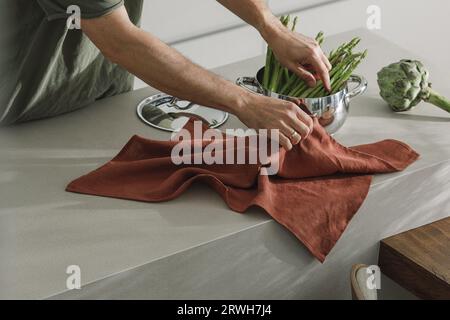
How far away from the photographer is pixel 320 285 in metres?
2.20

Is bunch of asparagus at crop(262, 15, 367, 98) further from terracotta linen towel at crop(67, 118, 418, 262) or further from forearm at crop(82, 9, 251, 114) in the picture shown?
forearm at crop(82, 9, 251, 114)

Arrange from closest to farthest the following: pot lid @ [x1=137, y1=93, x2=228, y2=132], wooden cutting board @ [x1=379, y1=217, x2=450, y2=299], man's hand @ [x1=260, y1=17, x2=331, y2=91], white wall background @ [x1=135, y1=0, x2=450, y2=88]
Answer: wooden cutting board @ [x1=379, y1=217, x2=450, y2=299], man's hand @ [x1=260, y1=17, x2=331, y2=91], pot lid @ [x1=137, y1=93, x2=228, y2=132], white wall background @ [x1=135, y1=0, x2=450, y2=88]

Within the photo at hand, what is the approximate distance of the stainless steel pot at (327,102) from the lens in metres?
2.19

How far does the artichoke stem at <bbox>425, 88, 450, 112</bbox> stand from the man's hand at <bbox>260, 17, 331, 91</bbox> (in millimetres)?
342

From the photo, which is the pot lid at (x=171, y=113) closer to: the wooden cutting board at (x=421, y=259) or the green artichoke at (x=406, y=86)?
the green artichoke at (x=406, y=86)

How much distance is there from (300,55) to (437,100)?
43cm

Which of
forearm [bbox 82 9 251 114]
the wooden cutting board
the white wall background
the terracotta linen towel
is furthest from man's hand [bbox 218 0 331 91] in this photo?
the white wall background

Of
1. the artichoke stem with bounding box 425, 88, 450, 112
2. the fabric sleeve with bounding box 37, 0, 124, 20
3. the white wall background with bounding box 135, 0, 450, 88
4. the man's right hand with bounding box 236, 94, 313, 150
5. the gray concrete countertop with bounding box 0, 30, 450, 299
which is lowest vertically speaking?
the white wall background with bounding box 135, 0, 450, 88

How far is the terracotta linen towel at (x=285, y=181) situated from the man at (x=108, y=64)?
3.5 inches

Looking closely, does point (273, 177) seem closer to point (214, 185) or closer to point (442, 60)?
point (214, 185)

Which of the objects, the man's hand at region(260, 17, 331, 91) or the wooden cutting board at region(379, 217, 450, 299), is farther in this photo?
the man's hand at region(260, 17, 331, 91)

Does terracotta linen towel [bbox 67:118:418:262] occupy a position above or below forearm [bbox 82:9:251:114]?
below

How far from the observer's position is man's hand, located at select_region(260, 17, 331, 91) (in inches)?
89.0

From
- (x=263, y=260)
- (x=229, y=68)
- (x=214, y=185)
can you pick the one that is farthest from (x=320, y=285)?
(x=229, y=68)
